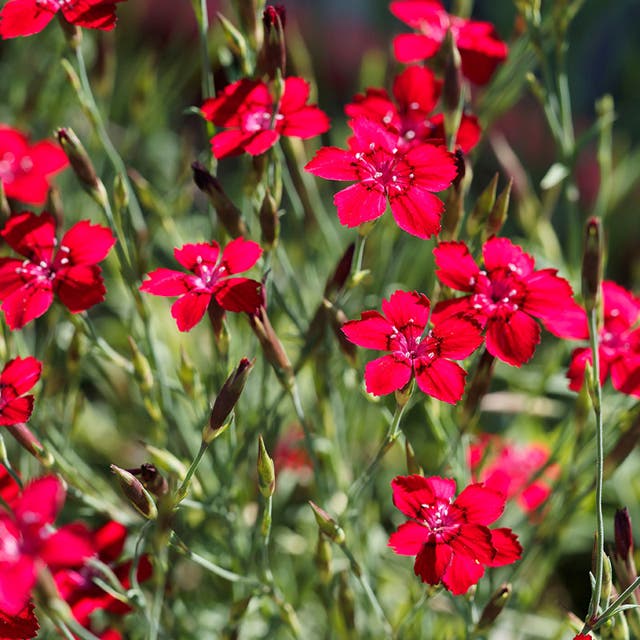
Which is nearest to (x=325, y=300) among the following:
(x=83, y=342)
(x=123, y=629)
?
(x=83, y=342)

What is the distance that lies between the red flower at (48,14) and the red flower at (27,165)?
0.80ft

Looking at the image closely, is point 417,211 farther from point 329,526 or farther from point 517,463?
point 517,463

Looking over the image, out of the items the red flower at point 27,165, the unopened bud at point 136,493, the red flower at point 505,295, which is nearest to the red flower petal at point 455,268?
the red flower at point 505,295

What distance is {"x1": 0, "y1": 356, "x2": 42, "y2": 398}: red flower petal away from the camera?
73 cm

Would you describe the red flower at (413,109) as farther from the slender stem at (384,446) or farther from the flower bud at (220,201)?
the slender stem at (384,446)

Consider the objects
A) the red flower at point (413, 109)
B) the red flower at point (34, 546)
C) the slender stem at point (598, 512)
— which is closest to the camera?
→ the red flower at point (34, 546)

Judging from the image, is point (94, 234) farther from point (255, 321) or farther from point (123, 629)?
point (123, 629)

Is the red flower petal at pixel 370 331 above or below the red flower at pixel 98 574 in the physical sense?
above

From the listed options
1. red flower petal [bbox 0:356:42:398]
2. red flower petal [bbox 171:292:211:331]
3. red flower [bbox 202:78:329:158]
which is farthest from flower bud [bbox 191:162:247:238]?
red flower petal [bbox 0:356:42:398]

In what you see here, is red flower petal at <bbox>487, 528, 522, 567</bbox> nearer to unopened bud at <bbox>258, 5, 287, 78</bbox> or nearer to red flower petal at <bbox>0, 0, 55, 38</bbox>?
unopened bud at <bbox>258, 5, 287, 78</bbox>

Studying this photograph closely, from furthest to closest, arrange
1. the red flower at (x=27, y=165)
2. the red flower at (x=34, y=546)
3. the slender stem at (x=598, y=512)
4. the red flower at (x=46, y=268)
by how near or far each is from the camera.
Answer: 1. the red flower at (x=27, y=165)
2. the red flower at (x=46, y=268)
3. the slender stem at (x=598, y=512)
4. the red flower at (x=34, y=546)

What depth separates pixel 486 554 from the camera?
700 mm

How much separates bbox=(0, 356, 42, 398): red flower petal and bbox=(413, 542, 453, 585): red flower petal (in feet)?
1.16

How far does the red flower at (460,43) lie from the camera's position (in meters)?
0.96
